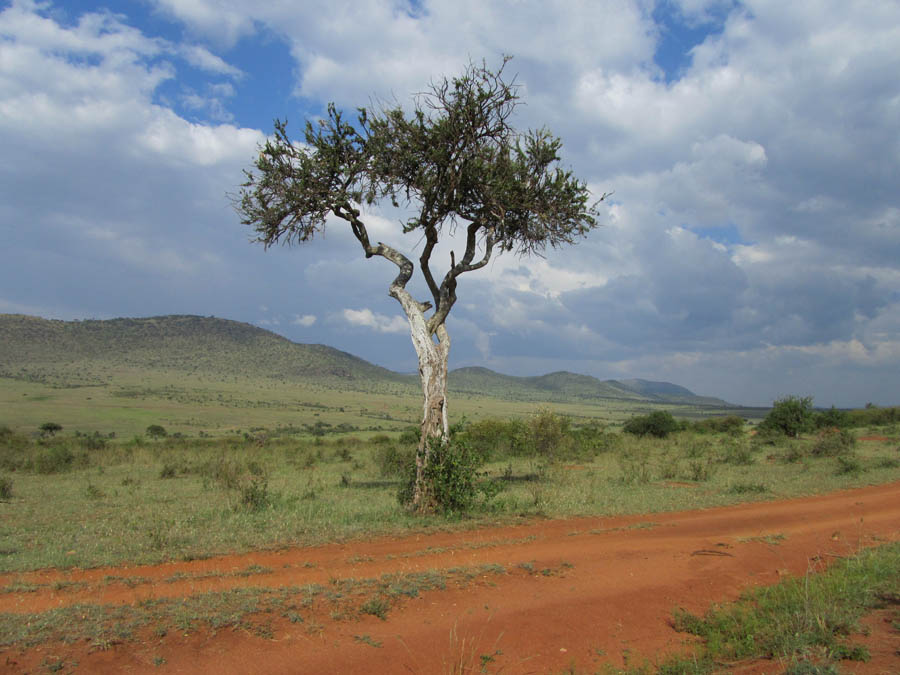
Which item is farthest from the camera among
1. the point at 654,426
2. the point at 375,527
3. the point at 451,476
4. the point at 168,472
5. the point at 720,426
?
the point at 720,426

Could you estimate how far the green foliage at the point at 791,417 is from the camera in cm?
3638

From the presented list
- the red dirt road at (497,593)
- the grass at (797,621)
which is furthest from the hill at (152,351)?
the grass at (797,621)

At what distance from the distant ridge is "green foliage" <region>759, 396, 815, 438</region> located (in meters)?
80.2

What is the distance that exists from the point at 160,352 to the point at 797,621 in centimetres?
11697

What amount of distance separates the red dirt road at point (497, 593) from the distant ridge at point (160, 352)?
3210 inches

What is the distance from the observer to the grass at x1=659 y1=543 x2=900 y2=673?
5.26 m

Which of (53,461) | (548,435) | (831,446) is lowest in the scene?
(53,461)

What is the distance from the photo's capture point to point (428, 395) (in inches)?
482

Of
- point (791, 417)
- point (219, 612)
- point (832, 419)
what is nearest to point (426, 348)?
point (219, 612)

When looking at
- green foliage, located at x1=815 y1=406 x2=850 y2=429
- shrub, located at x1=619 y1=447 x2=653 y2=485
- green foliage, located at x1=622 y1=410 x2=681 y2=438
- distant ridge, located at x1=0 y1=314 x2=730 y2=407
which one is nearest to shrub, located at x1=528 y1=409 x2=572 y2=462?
shrub, located at x1=619 y1=447 x2=653 y2=485

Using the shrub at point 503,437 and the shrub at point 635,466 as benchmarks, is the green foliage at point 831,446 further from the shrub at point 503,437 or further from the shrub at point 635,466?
the shrub at point 503,437

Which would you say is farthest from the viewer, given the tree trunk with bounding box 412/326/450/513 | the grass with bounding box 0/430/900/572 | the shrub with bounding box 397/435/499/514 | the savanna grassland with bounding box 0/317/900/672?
the tree trunk with bounding box 412/326/450/513

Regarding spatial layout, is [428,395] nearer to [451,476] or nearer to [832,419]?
[451,476]

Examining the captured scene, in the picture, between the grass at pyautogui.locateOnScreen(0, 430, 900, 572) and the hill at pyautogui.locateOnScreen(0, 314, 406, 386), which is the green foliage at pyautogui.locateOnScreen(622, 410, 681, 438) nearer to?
the grass at pyautogui.locateOnScreen(0, 430, 900, 572)
